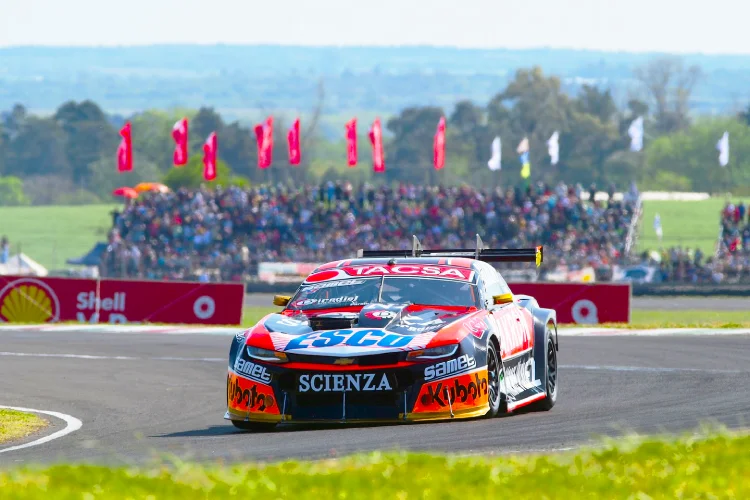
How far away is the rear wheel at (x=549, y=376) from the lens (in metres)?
11.5

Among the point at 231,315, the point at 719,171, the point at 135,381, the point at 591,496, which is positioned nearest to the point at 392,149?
the point at 719,171

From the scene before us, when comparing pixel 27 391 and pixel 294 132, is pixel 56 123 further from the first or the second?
pixel 27 391

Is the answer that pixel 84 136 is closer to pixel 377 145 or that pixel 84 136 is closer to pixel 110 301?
pixel 377 145

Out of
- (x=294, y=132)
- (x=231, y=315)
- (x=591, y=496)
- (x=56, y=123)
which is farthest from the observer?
(x=56, y=123)

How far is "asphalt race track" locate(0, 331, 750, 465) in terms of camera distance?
28.7ft

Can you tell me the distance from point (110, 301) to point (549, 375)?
53.8 feet

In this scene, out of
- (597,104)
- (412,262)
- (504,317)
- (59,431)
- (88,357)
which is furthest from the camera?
(597,104)

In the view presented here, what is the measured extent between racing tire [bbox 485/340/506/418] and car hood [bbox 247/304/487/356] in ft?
0.64

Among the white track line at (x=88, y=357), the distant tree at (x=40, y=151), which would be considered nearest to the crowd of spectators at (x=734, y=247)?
the white track line at (x=88, y=357)

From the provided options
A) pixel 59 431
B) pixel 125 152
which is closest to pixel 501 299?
pixel 59 431

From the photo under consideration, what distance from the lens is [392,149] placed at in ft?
486

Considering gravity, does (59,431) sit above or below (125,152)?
below

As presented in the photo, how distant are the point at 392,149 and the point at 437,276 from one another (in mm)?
137505

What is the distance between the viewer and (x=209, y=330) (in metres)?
23.6
